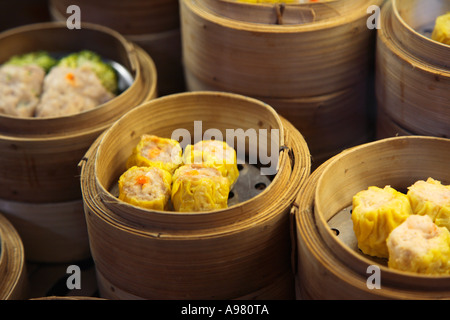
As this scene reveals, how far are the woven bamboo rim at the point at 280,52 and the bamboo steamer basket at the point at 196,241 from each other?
307 mm

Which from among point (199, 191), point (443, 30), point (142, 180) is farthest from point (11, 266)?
point (443, 30)

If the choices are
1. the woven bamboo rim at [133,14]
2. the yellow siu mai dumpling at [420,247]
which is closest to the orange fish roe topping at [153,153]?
the yellow siu mai dumpling at [420,247]

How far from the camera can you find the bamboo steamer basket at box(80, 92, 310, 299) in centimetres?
203

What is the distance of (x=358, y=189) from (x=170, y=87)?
1.77 meters

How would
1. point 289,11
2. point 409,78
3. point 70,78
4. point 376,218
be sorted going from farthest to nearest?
point 70,78
point 289,11
point 409,78
point 376,218

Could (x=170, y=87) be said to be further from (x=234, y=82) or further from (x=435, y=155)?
(x=435, y=155)

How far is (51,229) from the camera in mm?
2912

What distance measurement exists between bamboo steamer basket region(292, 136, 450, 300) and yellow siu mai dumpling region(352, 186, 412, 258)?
0.18ft

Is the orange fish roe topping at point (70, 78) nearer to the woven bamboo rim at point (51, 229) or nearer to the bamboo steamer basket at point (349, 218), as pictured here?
the woven bamboo rim at point (51, 229)

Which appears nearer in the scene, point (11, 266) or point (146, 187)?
point (146, 187)

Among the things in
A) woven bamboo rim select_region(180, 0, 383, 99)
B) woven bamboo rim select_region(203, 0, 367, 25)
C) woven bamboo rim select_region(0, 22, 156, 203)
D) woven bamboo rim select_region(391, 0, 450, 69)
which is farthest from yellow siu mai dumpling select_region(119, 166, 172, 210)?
woven bamboo rim select_region(391, 0, 450, 69)

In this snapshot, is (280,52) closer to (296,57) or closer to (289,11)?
(296,57)

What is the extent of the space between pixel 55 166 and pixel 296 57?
1.21 metres

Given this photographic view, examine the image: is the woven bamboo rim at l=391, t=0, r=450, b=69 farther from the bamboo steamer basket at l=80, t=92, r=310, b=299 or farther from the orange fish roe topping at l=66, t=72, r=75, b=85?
the orange fish roe topping at l=66, t=72, r=75, b=85
